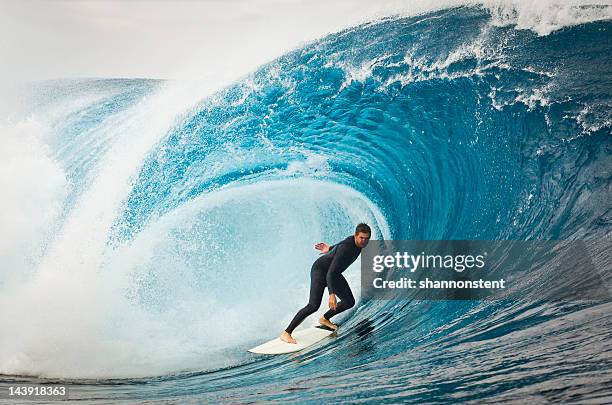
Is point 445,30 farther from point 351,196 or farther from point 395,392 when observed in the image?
Answer: point 395,392

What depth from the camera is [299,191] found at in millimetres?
3809

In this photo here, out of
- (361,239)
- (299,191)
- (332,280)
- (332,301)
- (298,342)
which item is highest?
(299,191)

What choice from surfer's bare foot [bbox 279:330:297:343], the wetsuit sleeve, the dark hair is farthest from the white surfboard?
the dark hair

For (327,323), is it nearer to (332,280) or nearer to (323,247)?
(332,280)

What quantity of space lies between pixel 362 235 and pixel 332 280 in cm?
31

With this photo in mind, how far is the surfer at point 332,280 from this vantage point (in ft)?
11.4

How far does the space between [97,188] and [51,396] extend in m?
1.21

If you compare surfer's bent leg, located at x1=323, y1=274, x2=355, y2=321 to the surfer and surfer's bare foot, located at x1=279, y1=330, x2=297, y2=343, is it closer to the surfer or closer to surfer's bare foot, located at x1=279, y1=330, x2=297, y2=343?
the surfer

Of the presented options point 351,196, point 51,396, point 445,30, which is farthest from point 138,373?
point 445,30

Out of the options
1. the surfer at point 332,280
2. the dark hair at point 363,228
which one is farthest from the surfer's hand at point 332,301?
the dark hair at point 363,228

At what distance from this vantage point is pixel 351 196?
382cm

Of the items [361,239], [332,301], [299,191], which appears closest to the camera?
[332,301]

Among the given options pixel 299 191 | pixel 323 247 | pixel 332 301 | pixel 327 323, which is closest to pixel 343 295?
pixel 332 301

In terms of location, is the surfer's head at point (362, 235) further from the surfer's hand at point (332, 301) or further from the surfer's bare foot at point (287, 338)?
the surfer's bare foot at point (287, 338)
